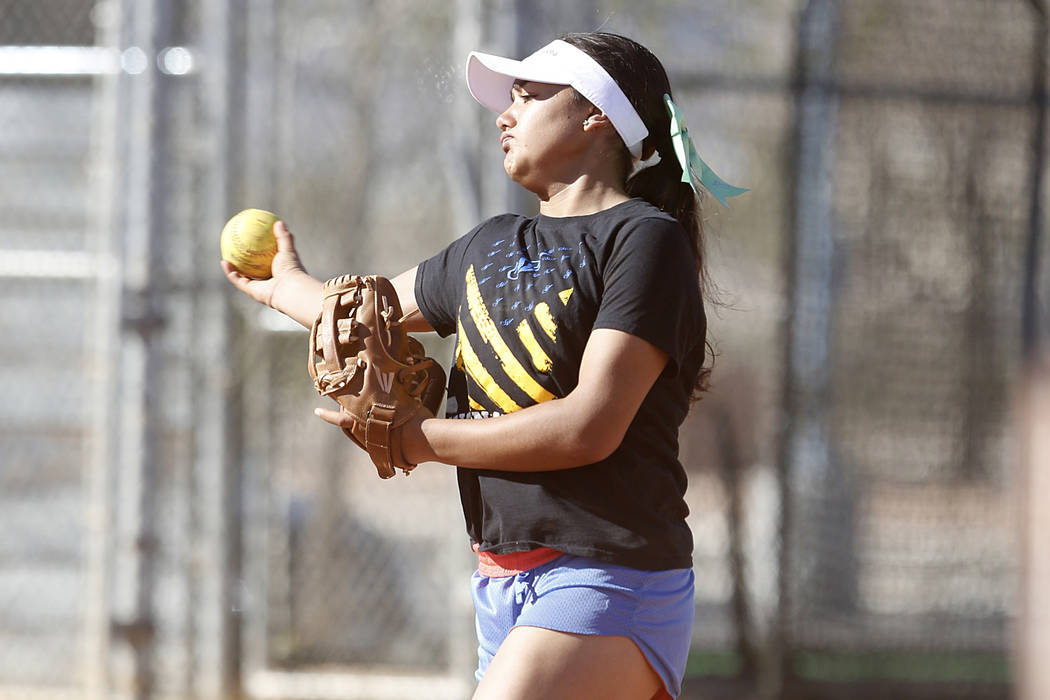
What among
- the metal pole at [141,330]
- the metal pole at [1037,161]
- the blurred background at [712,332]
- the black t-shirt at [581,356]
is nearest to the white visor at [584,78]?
the black t-shirt at [581,356]

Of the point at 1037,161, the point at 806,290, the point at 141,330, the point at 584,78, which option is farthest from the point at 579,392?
the point at 1037,161

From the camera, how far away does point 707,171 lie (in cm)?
212

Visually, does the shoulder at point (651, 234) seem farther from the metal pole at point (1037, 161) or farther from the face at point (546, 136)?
the metal pole at point (1037, 161)

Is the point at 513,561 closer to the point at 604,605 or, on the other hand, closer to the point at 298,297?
the point at 604,605

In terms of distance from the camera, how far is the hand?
2.33 metres

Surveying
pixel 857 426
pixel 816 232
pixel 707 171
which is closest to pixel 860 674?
pixel 857 426

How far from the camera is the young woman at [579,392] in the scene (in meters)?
1.80

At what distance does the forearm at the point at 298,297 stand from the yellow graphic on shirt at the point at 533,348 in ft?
1.52

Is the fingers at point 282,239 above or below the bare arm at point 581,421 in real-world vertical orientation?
above

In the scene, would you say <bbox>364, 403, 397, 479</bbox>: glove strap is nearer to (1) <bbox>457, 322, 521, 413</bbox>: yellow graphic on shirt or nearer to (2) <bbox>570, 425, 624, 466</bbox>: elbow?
(1) <bbox>457, 322, 521, 413</bbox>: yellow graphic on shirt

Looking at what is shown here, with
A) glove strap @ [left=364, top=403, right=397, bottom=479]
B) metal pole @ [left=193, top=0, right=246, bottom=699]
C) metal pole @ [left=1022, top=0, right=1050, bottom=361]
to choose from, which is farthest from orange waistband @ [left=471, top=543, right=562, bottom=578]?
metal pole @ [left=1022, top=0, right=1050, bottom=361]

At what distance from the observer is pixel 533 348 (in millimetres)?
1900

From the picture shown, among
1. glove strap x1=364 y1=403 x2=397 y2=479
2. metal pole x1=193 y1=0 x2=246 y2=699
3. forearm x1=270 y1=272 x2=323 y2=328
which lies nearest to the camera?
glove strap x1=364 y1=403 x2=397 y2=479

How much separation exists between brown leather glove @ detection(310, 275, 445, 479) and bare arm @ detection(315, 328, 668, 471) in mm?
109
